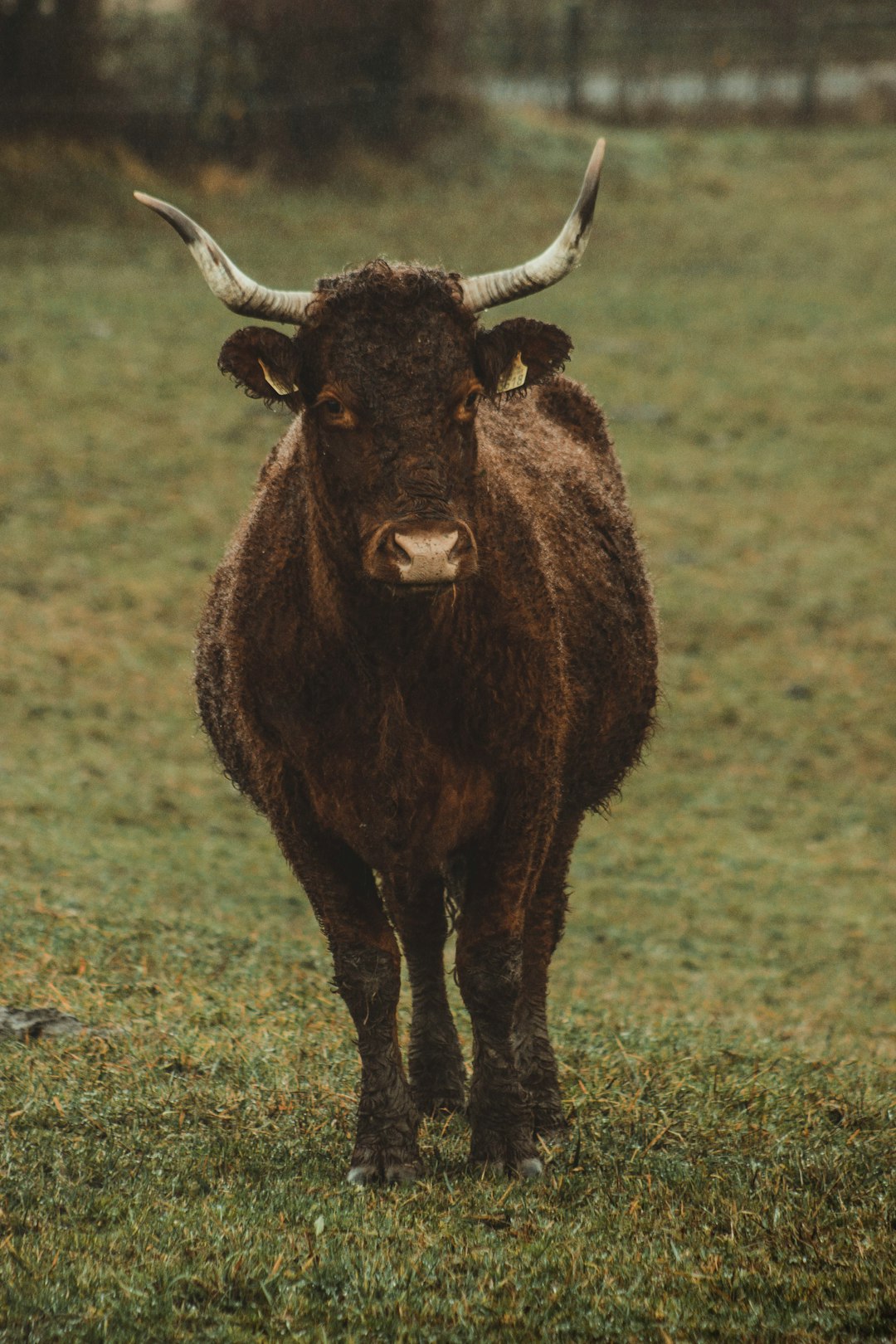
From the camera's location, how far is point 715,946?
39.9 feet

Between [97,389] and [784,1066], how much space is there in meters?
15.6

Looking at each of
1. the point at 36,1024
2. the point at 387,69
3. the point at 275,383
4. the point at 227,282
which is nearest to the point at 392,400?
the point at 275,383

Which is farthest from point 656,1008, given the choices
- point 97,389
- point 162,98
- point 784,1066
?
point 162,98

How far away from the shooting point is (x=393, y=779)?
6270 mm

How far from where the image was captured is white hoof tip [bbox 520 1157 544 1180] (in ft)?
21.3

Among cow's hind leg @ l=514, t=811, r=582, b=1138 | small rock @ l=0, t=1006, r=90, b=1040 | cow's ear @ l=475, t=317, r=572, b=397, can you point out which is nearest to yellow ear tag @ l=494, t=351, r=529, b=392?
cow's ear @ l=475, t=317, r=572, b=397

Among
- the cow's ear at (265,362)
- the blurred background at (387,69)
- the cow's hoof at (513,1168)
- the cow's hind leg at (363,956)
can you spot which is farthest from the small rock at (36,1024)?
the blurred background at (387,69)

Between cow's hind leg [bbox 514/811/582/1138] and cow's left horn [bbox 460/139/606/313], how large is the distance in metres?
2.36

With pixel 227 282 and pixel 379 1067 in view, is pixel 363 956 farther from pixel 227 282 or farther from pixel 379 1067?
pixel 227 282

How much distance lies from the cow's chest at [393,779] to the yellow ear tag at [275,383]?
1034 mm

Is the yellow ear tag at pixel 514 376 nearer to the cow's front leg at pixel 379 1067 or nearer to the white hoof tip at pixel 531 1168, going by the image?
the cow's front leg at pixel 379 1067

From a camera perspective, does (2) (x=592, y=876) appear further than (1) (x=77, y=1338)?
Yes

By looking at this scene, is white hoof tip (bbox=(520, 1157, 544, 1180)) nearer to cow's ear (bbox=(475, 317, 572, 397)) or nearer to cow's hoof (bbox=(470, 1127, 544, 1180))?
cow's hoof (bbox=(470, 1127, 544, 1180))

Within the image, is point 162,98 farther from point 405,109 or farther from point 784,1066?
point 784,1066
